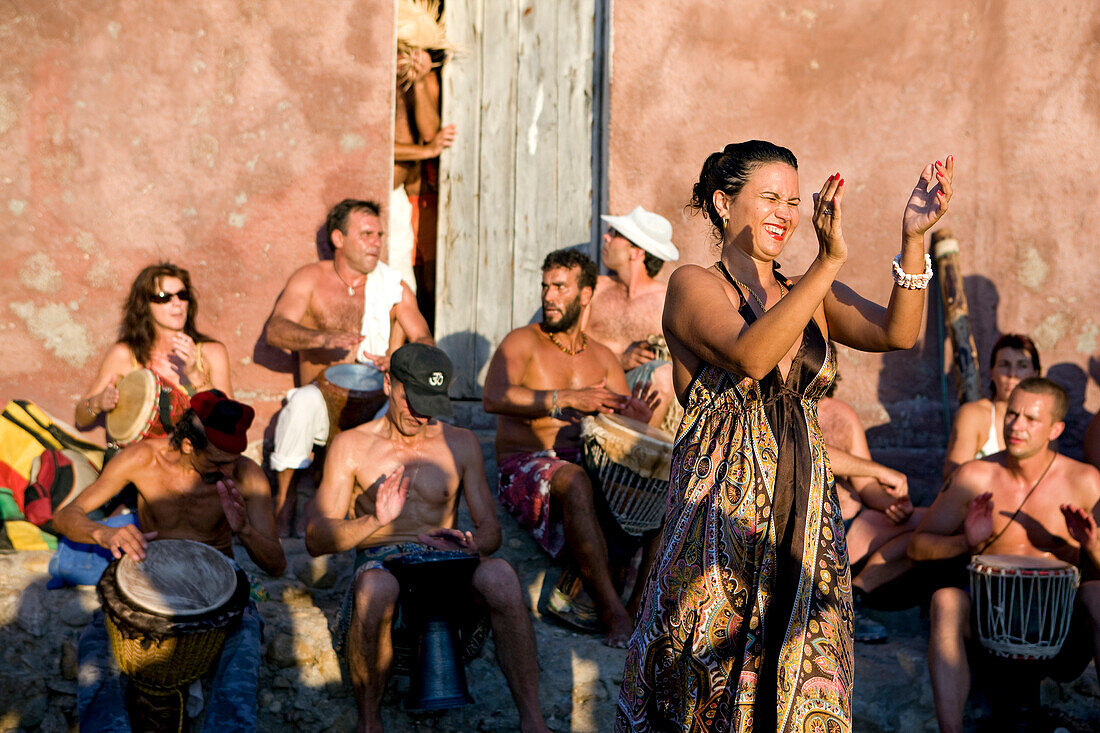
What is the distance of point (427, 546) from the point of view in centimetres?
444

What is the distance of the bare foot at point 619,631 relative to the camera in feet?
16.0

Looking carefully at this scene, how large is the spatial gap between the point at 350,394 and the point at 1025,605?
3202 millimetres

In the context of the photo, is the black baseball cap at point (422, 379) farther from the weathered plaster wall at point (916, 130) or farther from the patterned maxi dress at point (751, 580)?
the weathered plaster wall at point (916, 130)

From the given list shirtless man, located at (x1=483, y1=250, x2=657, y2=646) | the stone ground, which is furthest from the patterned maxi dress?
shirtless man, located at (x1=483, y1=250, x2=657, y2=646)

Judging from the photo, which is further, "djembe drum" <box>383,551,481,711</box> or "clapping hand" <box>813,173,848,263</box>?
"djembe drum" <box>383,551,481,711</box>

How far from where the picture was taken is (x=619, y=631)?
4906mm

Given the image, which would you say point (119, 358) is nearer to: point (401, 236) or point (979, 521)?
point (401, 236)

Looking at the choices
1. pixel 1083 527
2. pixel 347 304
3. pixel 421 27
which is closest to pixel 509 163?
pixel 421 27

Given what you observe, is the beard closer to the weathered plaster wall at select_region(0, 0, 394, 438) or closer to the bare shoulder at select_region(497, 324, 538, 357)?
the bare shoulder at select_region(497, 324, 538, 357)

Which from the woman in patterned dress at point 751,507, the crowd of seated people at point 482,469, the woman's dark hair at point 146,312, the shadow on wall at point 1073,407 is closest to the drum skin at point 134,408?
the crowd of seated people at point 482,469

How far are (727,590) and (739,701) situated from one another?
25 centimetres

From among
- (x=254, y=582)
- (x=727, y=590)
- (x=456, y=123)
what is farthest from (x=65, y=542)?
(x=456, y=123)

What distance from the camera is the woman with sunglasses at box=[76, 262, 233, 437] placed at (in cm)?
554

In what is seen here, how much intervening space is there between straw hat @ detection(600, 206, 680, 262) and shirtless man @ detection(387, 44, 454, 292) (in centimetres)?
139
